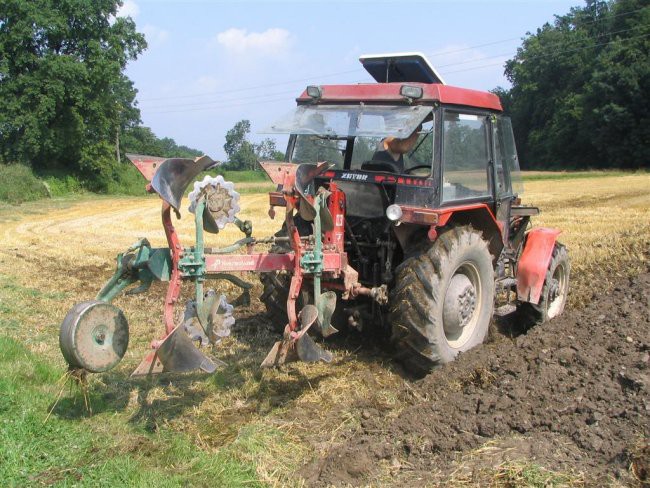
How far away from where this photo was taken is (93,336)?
3.66 meters

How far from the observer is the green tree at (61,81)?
3197 centimetres

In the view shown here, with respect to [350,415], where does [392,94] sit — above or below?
above

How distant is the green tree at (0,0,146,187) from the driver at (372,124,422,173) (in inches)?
1203

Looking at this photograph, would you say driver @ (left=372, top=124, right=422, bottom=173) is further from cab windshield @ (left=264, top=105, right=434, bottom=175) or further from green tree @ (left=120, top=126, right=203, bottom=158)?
green tree @ (left=120, top=126, right=203, bottom=158)

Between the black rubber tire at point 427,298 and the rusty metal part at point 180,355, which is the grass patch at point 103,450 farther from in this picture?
the black rubber tire at point 427,298

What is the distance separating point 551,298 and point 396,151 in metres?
2.57

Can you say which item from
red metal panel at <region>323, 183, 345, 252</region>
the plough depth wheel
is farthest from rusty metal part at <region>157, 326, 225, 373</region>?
red metal panel at <region>323, 183, 345, 252</region>

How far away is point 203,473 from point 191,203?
1545mm

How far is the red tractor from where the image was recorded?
3836 mm

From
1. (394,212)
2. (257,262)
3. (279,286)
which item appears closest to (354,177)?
(394,212)

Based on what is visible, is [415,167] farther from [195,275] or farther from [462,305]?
[195,275]

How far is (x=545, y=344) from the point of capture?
4957 mm

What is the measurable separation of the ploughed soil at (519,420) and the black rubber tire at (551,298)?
116 cm

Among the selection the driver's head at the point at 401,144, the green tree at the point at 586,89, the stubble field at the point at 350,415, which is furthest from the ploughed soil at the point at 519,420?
the green tree at the point at 586,89
